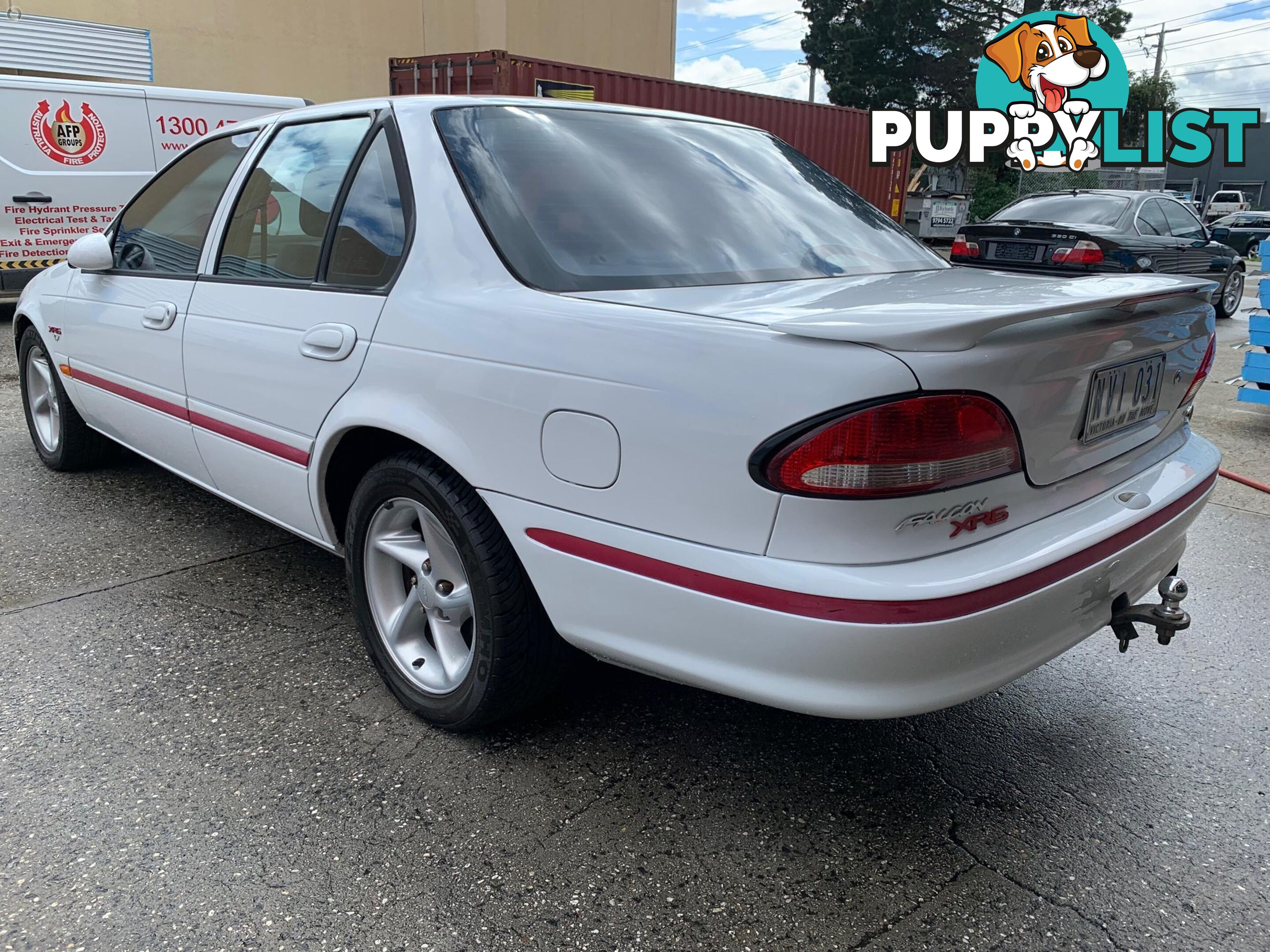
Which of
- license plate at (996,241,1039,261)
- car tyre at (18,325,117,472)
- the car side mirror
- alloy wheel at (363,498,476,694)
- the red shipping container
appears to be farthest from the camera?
the red shipping container

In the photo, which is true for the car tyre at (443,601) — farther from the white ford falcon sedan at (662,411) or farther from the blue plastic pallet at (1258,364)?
the blue plastic pallet at (1258,364)

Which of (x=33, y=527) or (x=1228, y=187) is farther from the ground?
(x=1228, y=187)

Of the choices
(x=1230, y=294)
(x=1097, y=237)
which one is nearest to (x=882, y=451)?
(x=1097, y=237)

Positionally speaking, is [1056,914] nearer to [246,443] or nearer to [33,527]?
[246,443]

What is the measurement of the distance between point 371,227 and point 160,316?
3.87 feet

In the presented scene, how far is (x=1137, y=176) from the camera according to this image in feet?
120

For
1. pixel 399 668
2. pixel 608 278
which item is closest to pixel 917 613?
pixel 608 278

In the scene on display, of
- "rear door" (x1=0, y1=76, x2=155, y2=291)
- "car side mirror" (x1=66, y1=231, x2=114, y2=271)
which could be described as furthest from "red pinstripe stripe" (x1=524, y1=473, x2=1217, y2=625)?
"rear door" (x1=0, y1=76, x2=155, y2=291)

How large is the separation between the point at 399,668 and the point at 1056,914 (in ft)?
5.36

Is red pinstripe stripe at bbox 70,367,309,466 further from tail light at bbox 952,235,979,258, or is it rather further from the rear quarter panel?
tail light at bbox 952,235,979,258

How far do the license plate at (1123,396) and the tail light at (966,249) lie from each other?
8.86m

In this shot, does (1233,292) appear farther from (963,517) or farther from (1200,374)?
(963,517)

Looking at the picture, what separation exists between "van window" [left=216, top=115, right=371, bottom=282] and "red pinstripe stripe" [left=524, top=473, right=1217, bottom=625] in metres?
1.26

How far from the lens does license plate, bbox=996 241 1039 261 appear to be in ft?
34.4
